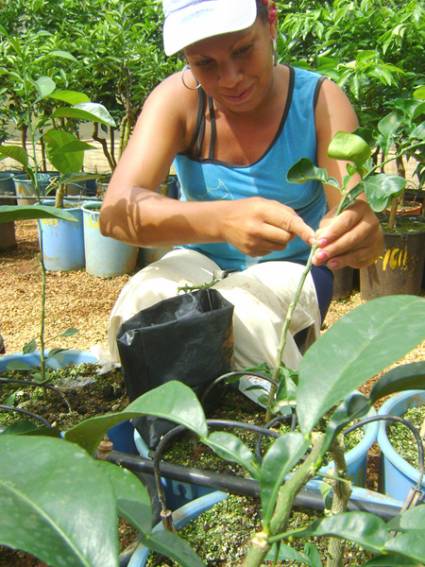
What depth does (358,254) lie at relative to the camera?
1.06 metres

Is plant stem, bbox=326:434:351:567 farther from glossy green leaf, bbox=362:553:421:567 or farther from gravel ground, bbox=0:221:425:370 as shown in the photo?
gravel ground, bbox=0:221:425:370

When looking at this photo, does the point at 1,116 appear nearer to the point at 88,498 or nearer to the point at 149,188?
the point at 149,188

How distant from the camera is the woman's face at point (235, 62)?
3.86ft

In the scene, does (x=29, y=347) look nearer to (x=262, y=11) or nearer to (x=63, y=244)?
(x=262, y=11)

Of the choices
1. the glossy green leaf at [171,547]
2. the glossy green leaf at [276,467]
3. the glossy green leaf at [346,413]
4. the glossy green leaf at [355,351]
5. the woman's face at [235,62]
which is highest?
the woman's face at [235,62]

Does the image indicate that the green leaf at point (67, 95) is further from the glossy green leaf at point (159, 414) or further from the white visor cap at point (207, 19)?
the glossy green leaf at point (159, 414)

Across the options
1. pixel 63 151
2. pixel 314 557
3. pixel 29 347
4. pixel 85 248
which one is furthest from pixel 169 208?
pixel 85 248

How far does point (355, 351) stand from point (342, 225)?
59cm

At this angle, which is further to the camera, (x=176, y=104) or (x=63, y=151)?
(x=176, y=104)

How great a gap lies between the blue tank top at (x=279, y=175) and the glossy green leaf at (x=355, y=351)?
98 cm

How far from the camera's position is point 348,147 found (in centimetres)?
68

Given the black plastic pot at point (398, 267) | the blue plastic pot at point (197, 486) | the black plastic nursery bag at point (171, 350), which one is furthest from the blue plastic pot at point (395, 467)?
the black plastic pot at point (398, 267)

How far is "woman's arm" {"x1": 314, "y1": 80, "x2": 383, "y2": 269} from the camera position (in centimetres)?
94

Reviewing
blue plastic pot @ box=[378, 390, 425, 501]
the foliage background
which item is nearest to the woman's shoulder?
the foliage background
